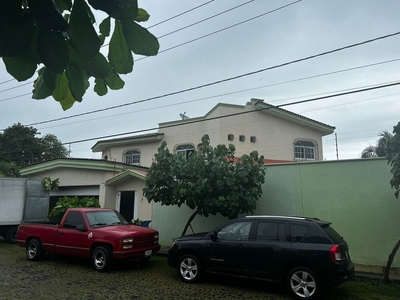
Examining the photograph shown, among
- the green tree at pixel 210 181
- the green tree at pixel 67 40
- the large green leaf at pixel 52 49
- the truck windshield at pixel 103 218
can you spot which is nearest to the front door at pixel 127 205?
the truck windshield at pixel 103 218

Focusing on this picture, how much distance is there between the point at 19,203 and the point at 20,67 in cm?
1737

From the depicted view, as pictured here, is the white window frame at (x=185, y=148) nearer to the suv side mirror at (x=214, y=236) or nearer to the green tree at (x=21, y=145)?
the suv side mirror at (x=214, y=236)

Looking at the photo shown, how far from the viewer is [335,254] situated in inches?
270

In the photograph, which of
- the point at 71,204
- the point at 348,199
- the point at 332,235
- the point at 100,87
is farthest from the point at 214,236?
the point at 71,204

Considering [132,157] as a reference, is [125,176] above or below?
below

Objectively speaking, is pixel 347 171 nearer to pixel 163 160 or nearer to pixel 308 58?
pixel 308 58

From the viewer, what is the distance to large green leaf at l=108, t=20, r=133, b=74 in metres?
1.61

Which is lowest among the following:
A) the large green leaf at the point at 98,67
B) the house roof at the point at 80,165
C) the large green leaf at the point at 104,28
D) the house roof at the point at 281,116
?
the large green leaf at the point at 98,67

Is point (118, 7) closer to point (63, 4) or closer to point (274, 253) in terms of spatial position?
point (63, 4)

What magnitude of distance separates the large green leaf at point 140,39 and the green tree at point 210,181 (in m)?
8.77

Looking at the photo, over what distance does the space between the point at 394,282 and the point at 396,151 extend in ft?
11.1

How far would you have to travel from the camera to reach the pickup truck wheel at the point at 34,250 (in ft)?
37.0

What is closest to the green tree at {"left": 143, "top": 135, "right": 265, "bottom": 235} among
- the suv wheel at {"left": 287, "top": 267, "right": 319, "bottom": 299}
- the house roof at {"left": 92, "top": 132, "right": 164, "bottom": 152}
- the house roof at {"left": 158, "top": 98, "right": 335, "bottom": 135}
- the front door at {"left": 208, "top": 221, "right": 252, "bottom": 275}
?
the front door at {"left": 208, "top": 221, "right": 252, "bottom": 275}

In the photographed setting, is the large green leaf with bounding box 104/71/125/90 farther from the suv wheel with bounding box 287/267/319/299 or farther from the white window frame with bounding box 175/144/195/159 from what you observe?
the white window frame with bounding box 175/144/195/159
